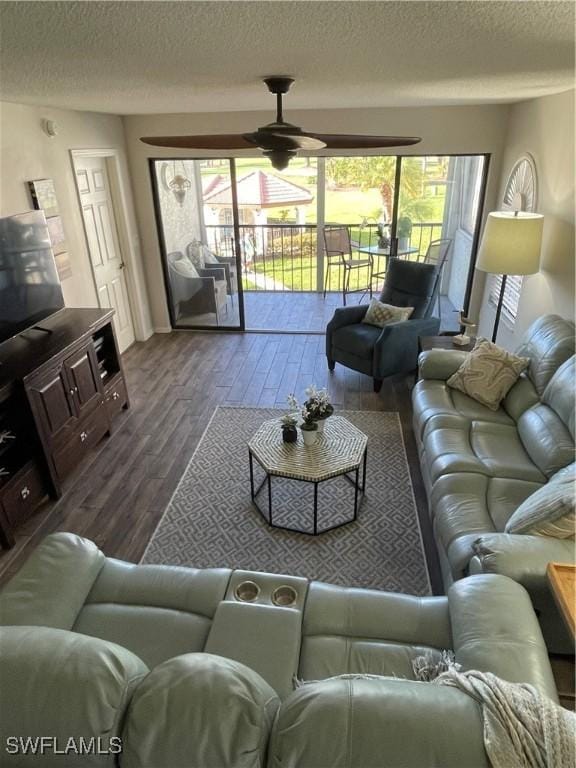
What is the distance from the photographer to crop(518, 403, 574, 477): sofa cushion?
2.39m

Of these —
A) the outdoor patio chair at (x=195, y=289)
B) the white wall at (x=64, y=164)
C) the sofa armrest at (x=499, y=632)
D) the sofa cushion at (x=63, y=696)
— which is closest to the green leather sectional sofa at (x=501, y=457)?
the sofa armrest at (x=499, y=632)

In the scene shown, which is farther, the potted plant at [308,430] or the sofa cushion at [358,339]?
the sofa cushion at [358,339]

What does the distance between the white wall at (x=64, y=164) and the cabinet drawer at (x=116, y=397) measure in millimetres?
924

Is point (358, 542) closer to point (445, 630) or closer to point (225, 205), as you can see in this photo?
point (445, 630)

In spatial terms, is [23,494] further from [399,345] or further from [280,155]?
[399,345]

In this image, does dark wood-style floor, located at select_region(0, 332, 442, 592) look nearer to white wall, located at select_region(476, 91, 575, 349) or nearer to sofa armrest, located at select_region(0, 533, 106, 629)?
sofa armrest, located at select_region(0, 533, 106, 629)

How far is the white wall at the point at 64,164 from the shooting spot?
3.31m

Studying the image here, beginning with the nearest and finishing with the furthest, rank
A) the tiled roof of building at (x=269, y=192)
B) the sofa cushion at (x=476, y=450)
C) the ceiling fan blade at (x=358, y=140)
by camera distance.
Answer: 1. the ceiling fan blade at (x=358, y=140)
2. the sofa cushion at (x=476, y=450)
3. the tiled roof of building at (x=269, y=192)

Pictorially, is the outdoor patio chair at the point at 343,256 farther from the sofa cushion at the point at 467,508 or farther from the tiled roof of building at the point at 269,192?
the sofa cushion at the point at 467,508

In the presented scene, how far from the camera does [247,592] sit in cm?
187

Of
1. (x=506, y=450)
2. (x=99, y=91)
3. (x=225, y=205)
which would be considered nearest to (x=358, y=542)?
(x=506, y=450)

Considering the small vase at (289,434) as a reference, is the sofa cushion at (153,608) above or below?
below

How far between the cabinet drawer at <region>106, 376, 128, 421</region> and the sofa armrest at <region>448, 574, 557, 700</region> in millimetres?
2968

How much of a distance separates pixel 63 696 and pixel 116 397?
318cm
